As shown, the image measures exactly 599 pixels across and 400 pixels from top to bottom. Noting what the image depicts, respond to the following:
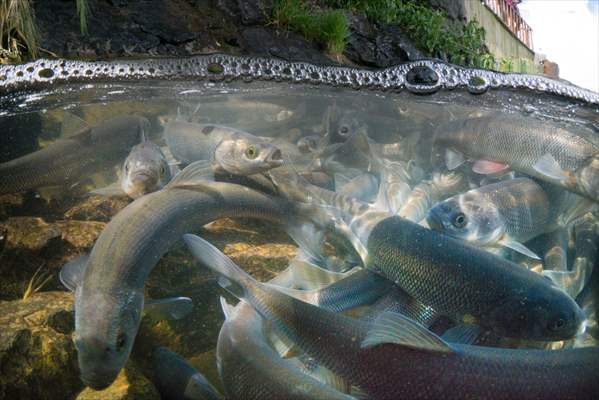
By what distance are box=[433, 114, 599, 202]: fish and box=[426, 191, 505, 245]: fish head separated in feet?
1.97

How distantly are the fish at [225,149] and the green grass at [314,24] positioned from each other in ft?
10.7

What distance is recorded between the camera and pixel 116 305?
1549 mm

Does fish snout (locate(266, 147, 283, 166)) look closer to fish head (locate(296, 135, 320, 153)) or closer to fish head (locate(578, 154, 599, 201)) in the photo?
fish head (locate(296, 135, 320, 153))

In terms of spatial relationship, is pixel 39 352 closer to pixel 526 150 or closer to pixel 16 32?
pixel 526 150

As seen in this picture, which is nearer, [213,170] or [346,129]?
[213,170]

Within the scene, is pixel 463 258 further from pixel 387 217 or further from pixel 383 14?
pixel 383 14

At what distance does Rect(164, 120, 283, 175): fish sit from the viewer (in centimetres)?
220

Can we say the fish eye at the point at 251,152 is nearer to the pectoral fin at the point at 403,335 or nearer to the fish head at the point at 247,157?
the fish head at the point at 247,157

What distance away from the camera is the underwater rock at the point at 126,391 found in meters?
1.46

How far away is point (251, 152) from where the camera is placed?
2.25m

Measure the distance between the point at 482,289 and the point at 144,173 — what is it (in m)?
1.55

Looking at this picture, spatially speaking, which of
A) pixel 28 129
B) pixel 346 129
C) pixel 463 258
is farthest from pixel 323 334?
pixel 28 129

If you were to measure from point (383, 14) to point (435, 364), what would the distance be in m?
6.49

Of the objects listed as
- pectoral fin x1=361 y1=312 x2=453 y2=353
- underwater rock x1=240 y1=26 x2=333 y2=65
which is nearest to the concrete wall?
underwater rock x1=240 y1=26 x2=333 y2=65
